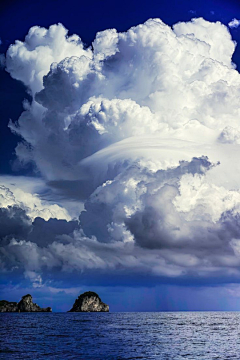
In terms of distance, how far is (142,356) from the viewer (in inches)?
3105

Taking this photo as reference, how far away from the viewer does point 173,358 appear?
7656cm

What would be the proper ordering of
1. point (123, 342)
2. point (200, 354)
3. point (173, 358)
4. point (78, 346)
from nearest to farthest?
point (173, 358) < point (200, 354) < point (78, 346) < point (123, 342)

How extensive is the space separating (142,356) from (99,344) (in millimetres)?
21802

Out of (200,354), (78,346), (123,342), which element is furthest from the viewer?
(123,342)

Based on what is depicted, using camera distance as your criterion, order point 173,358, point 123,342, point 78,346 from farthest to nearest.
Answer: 1. point 123,342
2. point 78,346
3. point 173,358

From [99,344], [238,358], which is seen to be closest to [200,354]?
[238,358]

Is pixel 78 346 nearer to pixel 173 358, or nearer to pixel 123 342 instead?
pixel 123 342

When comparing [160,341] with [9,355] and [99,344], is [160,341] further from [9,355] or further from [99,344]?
[9,355]

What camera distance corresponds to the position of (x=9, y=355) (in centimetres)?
7738

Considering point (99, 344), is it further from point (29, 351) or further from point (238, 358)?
point (238, 358)

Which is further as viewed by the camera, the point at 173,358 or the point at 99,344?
the point at 99,344

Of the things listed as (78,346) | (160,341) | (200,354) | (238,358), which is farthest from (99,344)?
(238,358)

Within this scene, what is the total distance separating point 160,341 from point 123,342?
9574 millimetres

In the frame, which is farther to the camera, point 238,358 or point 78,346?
point 78,346
